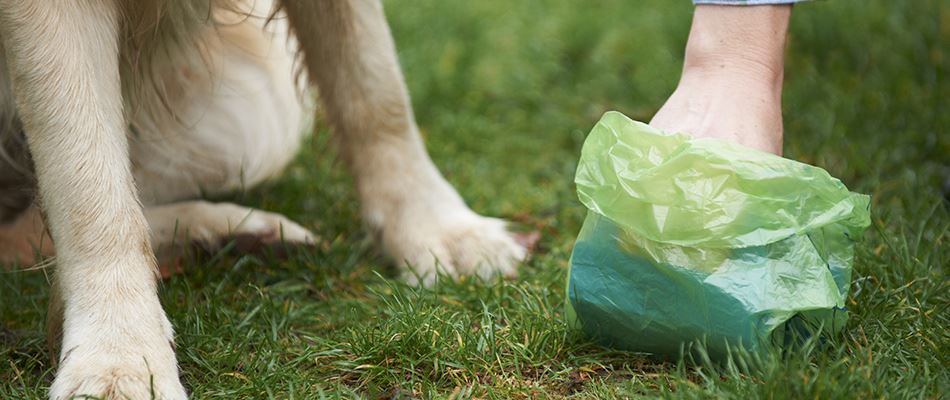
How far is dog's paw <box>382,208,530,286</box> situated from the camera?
279 cm

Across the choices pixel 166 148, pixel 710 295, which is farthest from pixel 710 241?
pixel 166 148

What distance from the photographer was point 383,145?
9.50 feet

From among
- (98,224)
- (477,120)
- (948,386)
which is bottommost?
(477,120)

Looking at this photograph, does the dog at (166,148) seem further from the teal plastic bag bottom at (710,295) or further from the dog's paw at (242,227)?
the teal plastic bag bottom at (710,295)

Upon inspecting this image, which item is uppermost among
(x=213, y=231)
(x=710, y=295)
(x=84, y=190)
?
(x=84, y=190)

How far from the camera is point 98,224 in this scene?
2.09 m

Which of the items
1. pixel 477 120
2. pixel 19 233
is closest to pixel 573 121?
pixel 477 120

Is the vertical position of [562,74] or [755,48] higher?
[755,48]

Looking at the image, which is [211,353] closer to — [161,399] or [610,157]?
[161,399]

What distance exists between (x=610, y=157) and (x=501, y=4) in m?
3.15

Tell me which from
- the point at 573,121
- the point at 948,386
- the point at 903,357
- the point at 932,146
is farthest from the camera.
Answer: the point at 573,121

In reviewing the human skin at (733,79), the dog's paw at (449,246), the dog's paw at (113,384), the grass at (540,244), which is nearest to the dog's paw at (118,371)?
the dog's paw at (113,384)

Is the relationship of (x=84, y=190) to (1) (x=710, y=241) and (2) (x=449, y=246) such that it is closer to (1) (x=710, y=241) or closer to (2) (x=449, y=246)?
(2) (x=449, y=246)

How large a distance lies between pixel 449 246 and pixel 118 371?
1072mm
